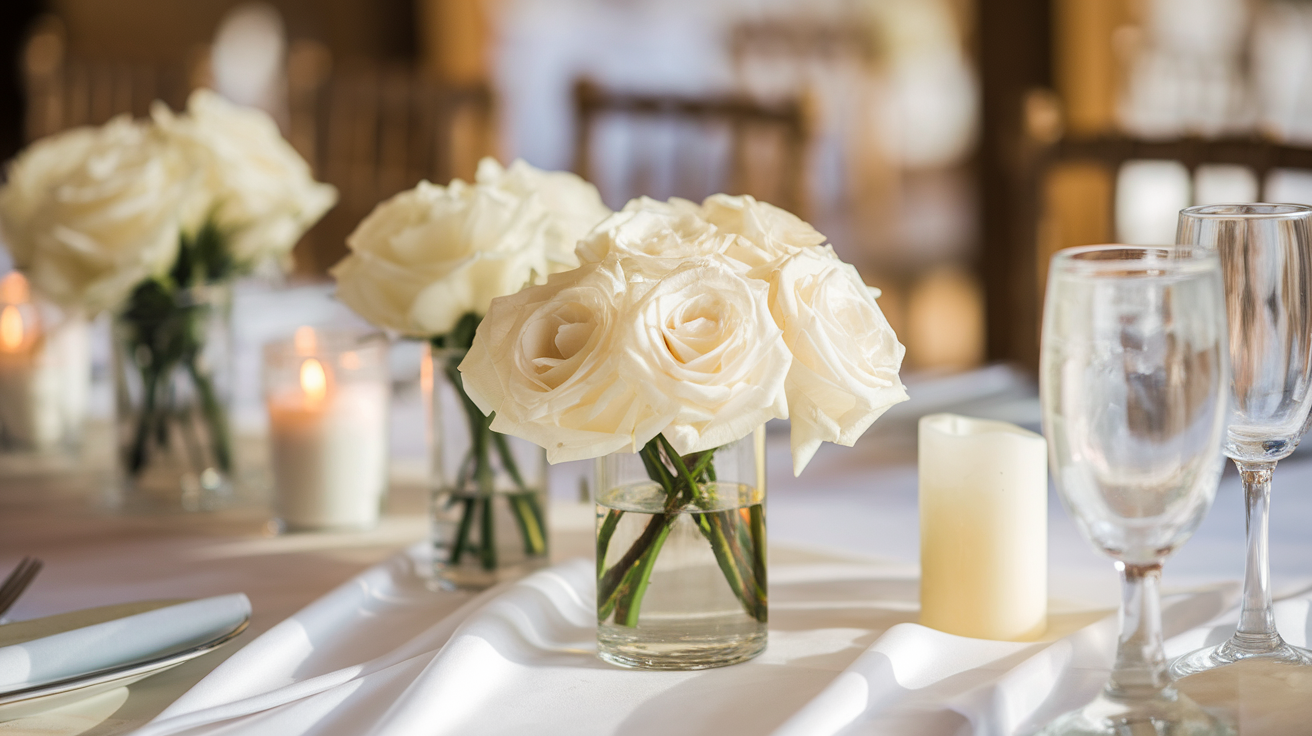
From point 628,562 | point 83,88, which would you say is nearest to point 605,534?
point 628,562

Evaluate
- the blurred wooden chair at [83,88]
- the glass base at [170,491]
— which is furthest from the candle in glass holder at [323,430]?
the blurred wooden chair at [83,88]

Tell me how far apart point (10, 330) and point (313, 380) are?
17.5 inches

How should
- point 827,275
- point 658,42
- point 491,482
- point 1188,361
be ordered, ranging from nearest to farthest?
point 1188,361 → point 827,275 → point 491,482 → point 658,42

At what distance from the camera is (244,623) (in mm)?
702

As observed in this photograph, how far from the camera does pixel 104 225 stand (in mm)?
997

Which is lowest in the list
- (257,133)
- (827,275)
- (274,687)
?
(274,687)

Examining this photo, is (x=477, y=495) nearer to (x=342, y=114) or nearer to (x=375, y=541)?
(x=375, y=541)

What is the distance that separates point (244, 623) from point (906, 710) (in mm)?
371

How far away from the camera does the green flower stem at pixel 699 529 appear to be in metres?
0.66

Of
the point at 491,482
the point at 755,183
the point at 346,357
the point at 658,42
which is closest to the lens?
the point at 491,482

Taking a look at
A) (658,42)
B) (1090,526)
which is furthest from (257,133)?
(658,42)

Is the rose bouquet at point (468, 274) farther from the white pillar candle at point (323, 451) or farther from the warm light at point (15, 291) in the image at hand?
the warm light at point (15, 291)

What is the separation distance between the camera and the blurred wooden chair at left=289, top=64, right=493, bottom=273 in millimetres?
2291

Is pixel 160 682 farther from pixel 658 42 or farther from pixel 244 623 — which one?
pixel 658 42
